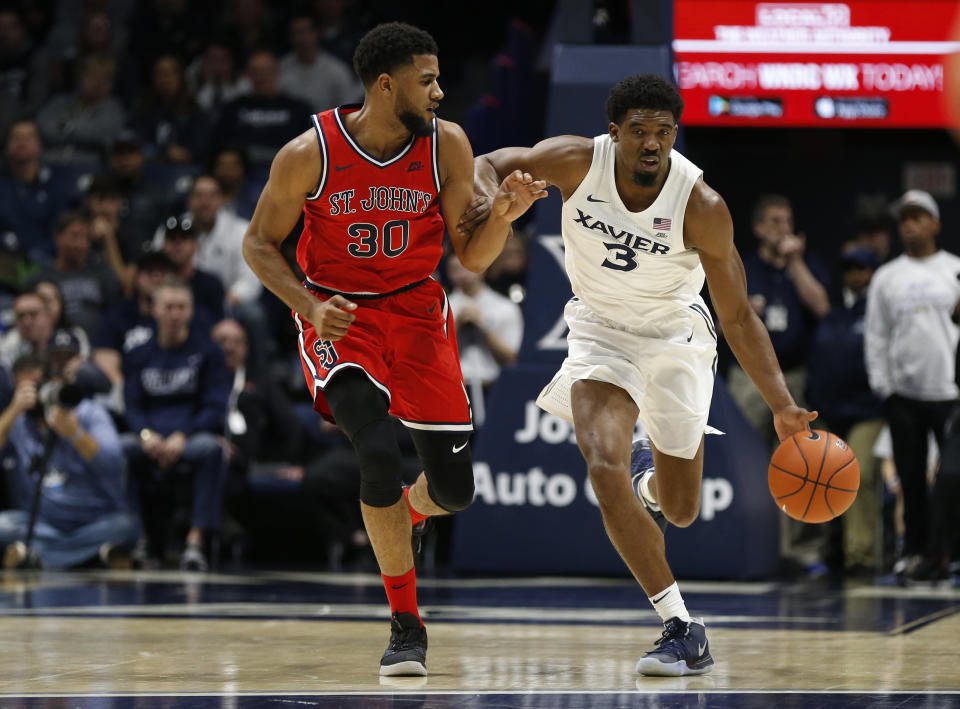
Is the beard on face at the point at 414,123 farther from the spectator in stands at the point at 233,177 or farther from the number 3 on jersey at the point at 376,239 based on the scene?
the spectator in stands at the point at 233,177

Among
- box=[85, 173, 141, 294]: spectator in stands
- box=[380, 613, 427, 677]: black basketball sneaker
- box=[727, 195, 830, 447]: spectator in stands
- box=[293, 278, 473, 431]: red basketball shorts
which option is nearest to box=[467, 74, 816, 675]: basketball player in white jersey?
box=[293, 278, 473, 431]: red basketball shorts

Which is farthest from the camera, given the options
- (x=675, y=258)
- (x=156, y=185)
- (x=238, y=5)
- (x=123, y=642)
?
(x=238, y=5)

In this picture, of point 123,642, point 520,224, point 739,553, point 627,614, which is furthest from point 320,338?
point 520,224

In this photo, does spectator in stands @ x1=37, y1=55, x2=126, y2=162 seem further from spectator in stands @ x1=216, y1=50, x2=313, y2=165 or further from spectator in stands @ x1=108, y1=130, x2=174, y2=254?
spectator in stands @ x1=216, y1=50, x2=313, y2=165

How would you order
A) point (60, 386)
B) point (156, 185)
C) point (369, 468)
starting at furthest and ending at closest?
1. point (156, 185)
2. point (60, 386)
3. point (369, 468)

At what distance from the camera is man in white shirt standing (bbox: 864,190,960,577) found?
30.1 feet

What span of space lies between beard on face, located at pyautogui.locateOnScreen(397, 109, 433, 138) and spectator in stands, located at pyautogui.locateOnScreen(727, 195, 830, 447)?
16.8 ft

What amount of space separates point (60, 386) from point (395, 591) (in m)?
4.96

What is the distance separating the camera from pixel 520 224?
1273 centimetres

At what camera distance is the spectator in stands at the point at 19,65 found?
1442cm

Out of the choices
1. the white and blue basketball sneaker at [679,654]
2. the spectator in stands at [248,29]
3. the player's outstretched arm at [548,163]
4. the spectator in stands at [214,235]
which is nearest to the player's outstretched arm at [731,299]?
the player's outstretched arm at [548,163]

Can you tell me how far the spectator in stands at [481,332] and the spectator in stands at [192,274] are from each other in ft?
5.72

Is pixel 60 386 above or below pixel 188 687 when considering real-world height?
above

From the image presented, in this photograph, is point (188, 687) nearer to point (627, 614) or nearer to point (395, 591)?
point (395, 591)
